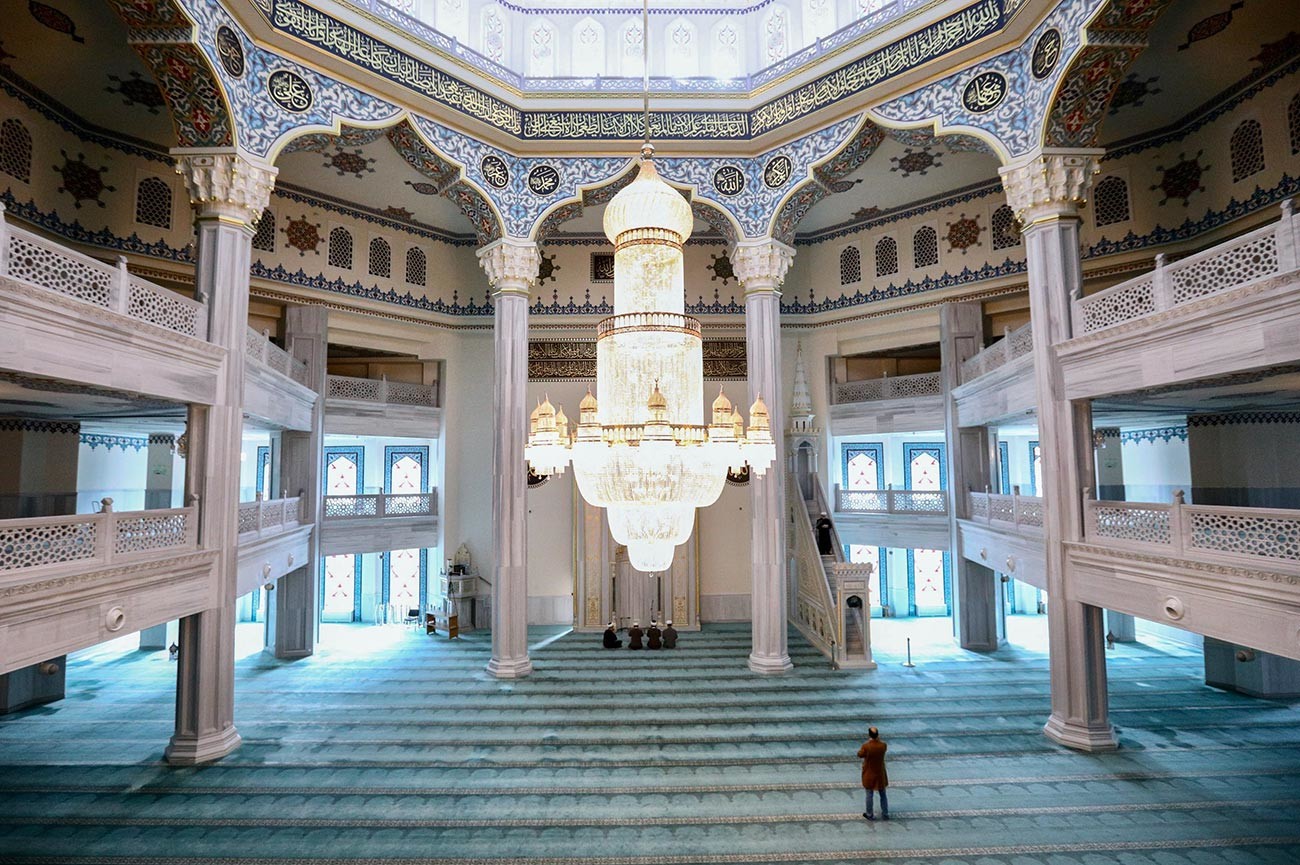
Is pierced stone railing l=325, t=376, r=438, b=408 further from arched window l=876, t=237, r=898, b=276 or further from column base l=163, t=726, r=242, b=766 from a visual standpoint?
arched window l=876, t=237, r=898, b=276

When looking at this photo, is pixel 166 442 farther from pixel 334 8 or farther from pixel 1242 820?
pixel 1242 820

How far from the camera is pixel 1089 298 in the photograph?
20.1 ft

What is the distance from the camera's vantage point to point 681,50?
8.76m

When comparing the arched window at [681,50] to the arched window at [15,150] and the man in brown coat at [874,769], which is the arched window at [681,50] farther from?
the man in brown coat at [874,769]

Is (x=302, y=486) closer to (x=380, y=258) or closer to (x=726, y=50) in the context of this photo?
(x=380, y=258)

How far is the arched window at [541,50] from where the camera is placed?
8688 millimetres

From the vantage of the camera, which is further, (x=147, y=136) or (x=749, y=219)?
(x=749, y=219)

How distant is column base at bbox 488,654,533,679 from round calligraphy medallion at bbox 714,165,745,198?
6524 mm

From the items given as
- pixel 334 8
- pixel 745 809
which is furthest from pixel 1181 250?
pixel 334 8

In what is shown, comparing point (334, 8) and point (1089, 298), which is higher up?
point (334, 8)

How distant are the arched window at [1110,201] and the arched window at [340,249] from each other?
10.6m

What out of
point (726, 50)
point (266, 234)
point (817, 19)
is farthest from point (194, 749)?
point (817, 19)

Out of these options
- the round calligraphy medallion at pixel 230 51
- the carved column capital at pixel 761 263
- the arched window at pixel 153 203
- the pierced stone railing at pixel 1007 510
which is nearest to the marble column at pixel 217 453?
the round calligraphy medallion at pixel 230 51

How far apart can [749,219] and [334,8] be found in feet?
17.0
